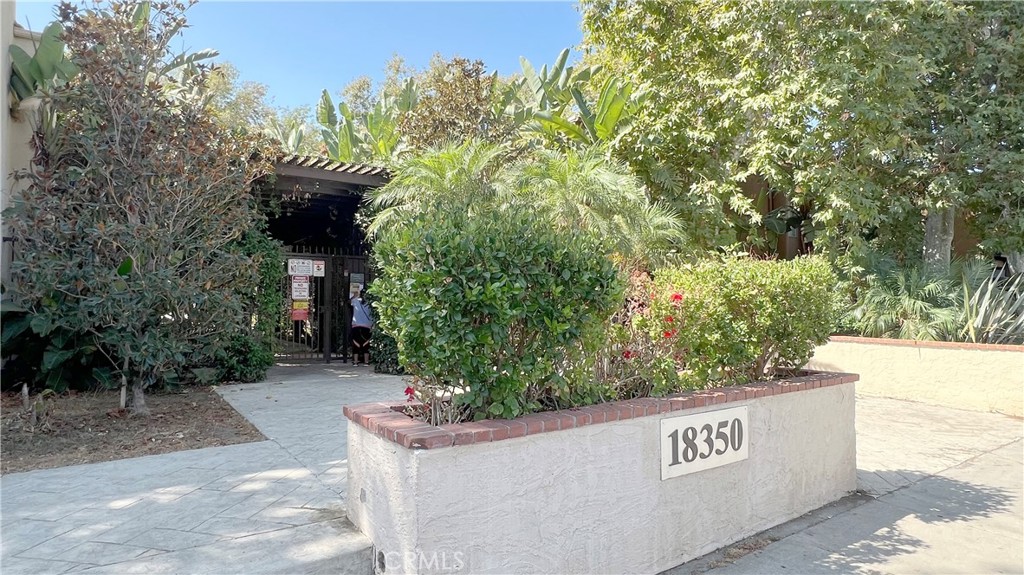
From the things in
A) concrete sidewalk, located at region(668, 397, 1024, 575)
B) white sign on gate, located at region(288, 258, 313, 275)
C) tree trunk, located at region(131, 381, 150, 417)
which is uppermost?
white sign on gate, located at region(288, 258, 313, 275)

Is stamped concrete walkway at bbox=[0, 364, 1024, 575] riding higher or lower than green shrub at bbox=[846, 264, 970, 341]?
lower

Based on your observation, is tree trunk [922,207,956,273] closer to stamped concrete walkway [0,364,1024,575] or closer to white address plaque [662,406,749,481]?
stamped concrete walkway [0,364,1024,575]

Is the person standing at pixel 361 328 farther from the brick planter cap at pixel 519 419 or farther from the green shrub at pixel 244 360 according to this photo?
the brick planter cap at pixel 519 419

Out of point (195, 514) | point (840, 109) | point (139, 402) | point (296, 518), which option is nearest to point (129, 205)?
point (139, 402)

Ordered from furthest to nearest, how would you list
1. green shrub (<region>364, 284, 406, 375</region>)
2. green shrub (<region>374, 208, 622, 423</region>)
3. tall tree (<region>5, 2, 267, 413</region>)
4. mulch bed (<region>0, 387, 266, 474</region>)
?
green shrub (<region>364, 284, 406, 375</region>)
tall tree (<region>5, 2, 267, 413</region>)
mulch bed (<region>0, 387, 266, 474</region>)
green shrub (<region>374, 208, 622, 423</region>)

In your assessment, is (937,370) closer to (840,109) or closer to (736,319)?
(840,109)

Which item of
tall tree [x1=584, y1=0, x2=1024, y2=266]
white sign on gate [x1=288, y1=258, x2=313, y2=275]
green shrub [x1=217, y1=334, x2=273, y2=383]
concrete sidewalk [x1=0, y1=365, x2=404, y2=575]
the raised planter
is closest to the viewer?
the raised planter

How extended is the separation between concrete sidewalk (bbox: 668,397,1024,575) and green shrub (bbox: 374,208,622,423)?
1.73m

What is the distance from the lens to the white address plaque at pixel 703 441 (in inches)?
150

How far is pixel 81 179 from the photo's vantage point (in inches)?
250

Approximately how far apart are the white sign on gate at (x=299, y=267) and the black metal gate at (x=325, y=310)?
0.07 feet

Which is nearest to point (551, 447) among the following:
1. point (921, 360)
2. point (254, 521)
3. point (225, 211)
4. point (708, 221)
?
point (254, 521)

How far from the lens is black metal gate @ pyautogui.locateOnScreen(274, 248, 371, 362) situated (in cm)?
1198

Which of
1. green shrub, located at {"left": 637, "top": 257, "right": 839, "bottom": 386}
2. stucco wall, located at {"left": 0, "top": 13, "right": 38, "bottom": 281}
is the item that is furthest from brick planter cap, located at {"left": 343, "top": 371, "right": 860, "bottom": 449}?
stucco wall, located at {"left": 0, "top": 13, "right": 38, "bottom": 281}
